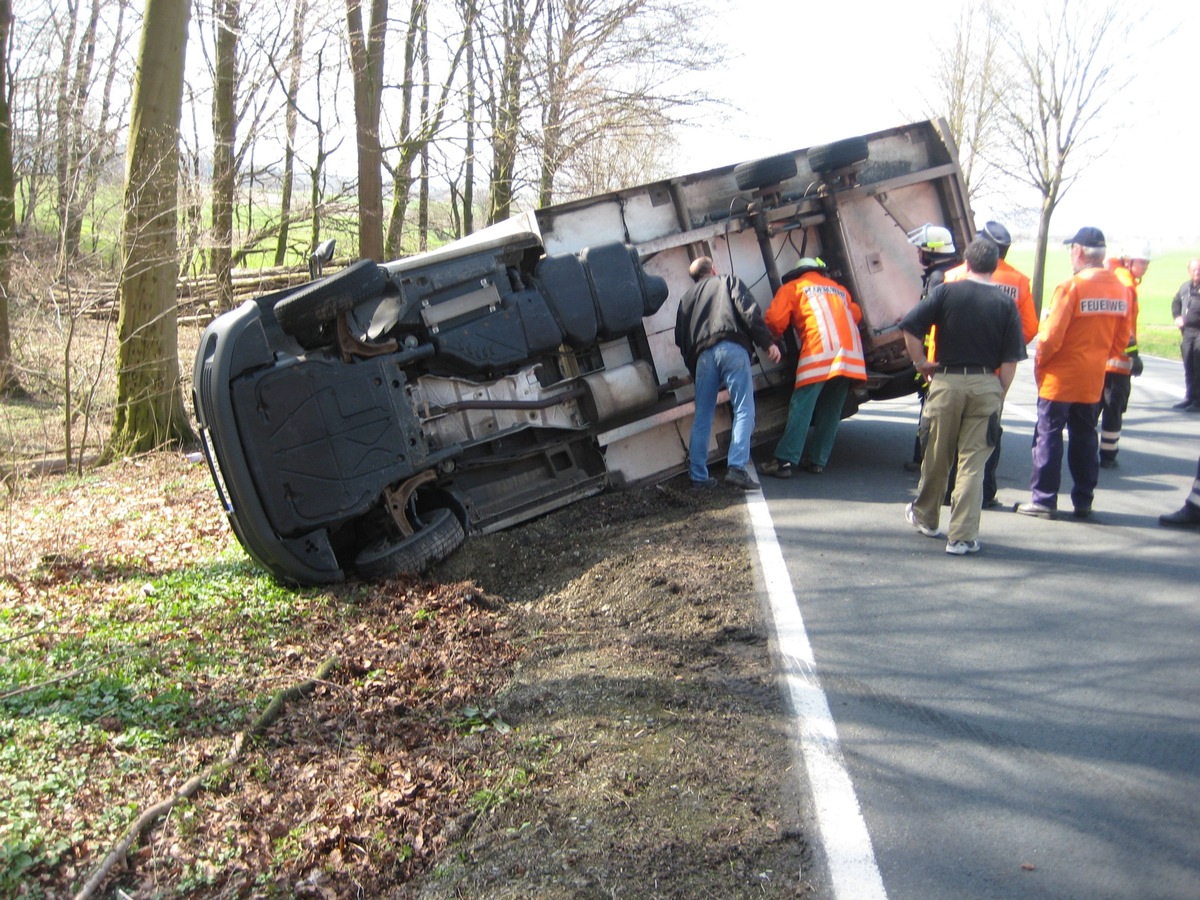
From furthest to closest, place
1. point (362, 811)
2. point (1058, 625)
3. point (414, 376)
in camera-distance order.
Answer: point (414, 376), point (1058, 625), point (362, 811)

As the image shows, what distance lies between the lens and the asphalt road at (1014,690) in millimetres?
3154

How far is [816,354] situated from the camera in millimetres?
8195

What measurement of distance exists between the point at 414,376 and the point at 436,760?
343cm

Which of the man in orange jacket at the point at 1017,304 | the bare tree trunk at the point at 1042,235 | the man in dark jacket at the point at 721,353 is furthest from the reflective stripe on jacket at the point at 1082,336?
the bare tree trunk at the point at 1042,235

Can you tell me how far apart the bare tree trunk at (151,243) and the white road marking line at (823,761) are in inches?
317

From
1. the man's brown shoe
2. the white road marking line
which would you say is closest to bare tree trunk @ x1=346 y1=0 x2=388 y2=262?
the white road marking line

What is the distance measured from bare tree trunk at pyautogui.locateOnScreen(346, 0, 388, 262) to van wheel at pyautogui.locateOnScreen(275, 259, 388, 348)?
10596mm

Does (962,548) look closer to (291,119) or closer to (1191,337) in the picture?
(1191,337)

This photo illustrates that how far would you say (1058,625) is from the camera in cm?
496

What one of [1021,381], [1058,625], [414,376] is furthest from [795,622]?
[1021,381]

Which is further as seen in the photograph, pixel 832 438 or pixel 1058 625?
pixel 832 438

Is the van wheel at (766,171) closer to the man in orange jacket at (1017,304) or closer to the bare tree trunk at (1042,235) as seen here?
the man in orange jacket at (1017,304)

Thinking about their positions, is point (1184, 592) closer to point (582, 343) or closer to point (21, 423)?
point (582, 343)

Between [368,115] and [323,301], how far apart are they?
11435 millimetres
